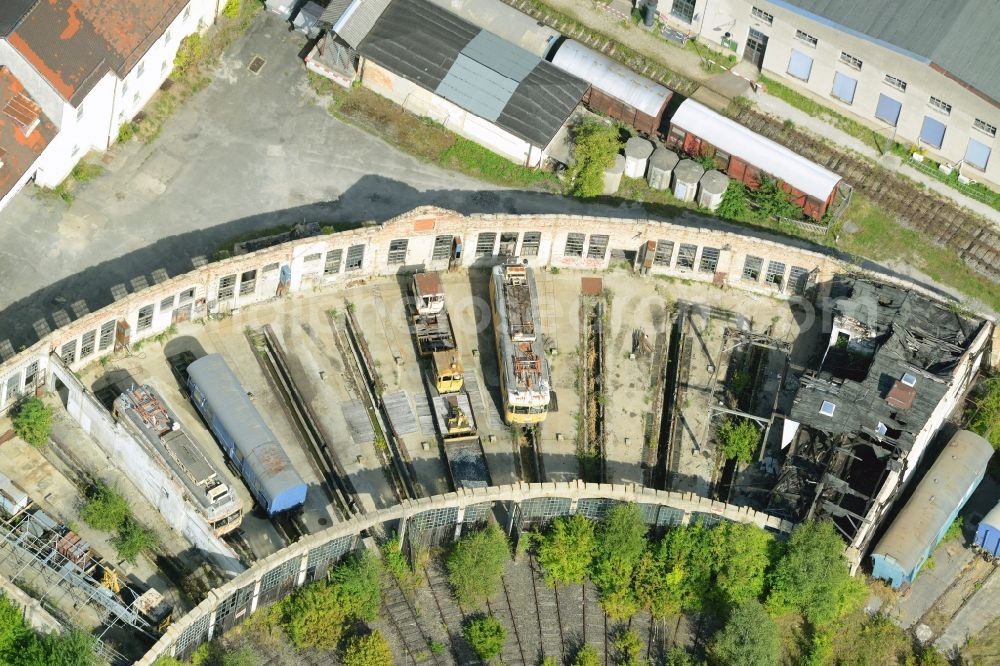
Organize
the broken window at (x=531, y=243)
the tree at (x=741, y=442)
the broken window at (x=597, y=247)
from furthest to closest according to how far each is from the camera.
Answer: the broken window at (x=597, y=247)
the broken window at (x=531, y=243)
the tree at (x=741, y=442)

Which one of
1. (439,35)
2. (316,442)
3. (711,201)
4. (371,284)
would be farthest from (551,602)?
(439,35)

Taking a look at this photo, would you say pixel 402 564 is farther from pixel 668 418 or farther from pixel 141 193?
pixel 141 193

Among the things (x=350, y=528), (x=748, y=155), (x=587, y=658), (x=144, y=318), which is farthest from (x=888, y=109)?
(x=144, y=318)

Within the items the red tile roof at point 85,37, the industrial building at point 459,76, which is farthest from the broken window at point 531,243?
the red tile roof at point 85,37

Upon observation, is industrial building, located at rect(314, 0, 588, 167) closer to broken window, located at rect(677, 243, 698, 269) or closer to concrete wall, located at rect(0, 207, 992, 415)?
concrete wall, located at rect(0, 207, 992, 415)

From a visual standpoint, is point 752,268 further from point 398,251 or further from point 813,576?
point 813,576

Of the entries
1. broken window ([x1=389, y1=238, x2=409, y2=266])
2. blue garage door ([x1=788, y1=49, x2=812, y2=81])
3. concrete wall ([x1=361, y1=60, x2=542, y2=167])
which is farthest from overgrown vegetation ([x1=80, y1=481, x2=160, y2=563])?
blue garage door ([x1=788, y1=49, x2=812, y2=81])

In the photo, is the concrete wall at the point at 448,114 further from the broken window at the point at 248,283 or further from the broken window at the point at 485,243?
the broken window at the point at 248,283
